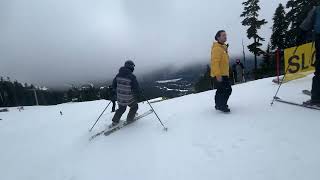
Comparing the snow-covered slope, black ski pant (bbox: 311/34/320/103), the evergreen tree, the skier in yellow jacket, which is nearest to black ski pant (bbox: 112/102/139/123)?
the snow-covered slope

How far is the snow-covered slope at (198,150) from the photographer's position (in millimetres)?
5625

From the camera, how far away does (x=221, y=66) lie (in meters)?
8.58

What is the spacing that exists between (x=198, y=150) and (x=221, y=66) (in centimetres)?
289

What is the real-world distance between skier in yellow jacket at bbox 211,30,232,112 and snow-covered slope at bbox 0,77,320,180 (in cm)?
54

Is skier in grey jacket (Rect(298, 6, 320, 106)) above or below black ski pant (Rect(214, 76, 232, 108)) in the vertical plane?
above

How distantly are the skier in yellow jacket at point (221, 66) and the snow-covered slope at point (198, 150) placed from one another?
1.78 feet

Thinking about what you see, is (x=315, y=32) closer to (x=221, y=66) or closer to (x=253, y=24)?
(x=221, y=66)

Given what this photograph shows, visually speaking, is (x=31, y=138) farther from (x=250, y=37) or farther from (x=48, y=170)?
(x=250, y=37)

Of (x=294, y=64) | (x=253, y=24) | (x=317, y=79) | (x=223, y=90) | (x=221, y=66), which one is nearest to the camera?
(x=317, y=79)

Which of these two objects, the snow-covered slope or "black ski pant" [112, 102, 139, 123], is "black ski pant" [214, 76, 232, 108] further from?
"black ski pant" [112, 102, 139, 123]

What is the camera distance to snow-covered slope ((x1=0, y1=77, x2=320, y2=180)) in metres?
5.62

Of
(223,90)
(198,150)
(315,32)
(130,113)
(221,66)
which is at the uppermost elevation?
(315,32)

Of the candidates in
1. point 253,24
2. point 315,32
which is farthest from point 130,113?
point 253,24

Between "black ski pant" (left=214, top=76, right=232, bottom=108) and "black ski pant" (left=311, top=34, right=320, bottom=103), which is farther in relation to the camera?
"black ski pant" (left=214, top=76, right=232, bottom=108)
